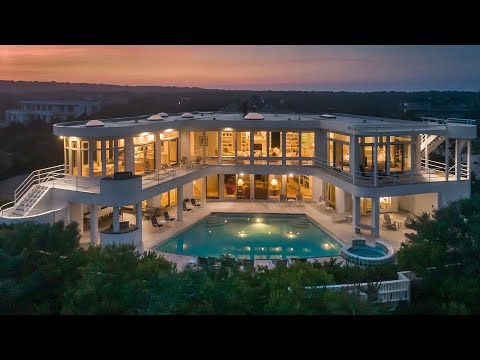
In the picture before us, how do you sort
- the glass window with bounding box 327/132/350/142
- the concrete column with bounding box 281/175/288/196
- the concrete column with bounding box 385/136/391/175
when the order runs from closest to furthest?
the concrete column with bounding box 385/136/391/175 → the glass window with bounding box 327/132/350/142 → the concrete column with bounding box 281/175/288/196

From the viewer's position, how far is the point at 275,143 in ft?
74.3

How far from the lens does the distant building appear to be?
2909 cm

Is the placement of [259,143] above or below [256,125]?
below

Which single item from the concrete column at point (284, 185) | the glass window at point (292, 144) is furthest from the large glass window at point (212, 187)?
the glass window at point (292, 144)

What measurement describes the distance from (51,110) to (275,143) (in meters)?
15.7

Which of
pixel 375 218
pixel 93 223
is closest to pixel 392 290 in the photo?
pixel 375 218

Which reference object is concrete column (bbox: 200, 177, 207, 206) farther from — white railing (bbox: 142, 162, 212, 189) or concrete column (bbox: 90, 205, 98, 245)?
concrete column (bbox: 90, 205, 98, 245)

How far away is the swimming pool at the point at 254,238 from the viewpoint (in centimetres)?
1566

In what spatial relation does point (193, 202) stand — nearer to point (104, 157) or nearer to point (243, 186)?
point (243, 186)

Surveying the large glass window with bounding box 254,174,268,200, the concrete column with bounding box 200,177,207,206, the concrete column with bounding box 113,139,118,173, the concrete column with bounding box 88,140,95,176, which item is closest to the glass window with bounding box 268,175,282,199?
the large glass window with bounding box 254,174,268,200

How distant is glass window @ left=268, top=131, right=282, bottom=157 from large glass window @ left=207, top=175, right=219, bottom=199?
9.11 feet

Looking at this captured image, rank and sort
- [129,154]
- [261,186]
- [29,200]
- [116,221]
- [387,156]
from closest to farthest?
[116,221] → [29,200] → [387,156] → [129,154] → [261,186]
